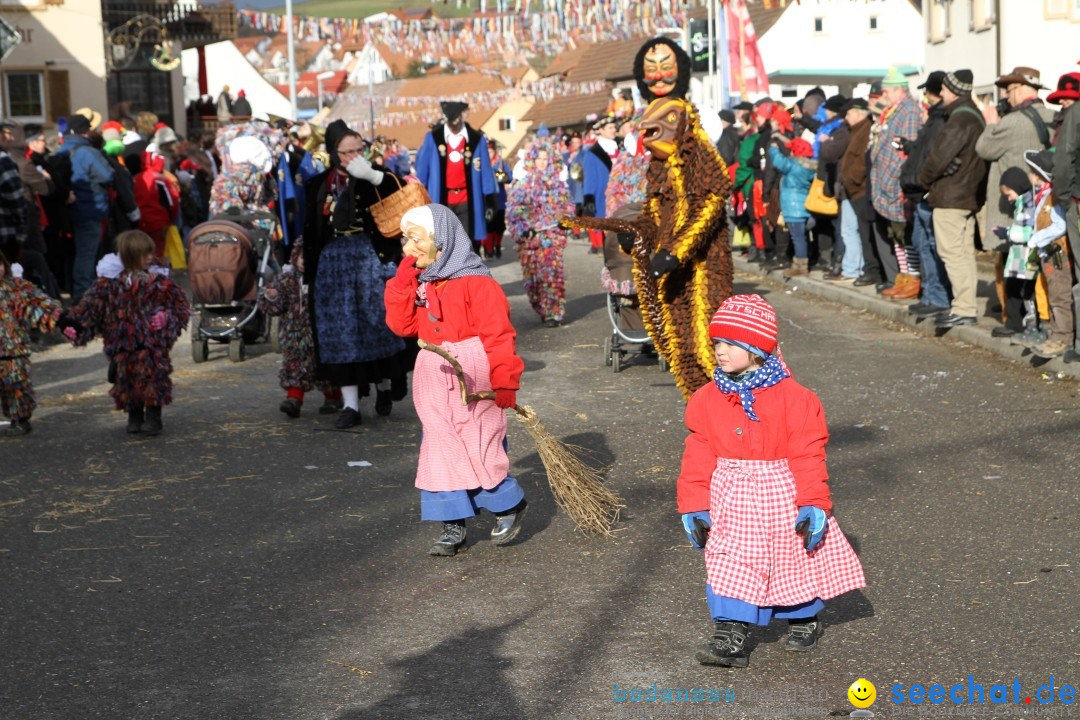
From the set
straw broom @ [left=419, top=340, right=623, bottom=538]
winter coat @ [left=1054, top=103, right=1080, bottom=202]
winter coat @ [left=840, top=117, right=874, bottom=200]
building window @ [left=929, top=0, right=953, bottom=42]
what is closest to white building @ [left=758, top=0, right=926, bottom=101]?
building window @ [left=929, top=0, right=953, bottom=42]

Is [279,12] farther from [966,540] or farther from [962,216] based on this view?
[966,540]

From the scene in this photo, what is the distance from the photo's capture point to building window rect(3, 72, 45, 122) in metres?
40.1

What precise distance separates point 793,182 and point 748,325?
1279 centimetres

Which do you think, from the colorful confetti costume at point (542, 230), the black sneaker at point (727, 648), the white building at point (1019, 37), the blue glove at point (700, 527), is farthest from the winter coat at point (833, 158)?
the white building at point (1019, 37)

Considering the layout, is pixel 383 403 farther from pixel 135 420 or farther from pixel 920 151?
pixel 920 151

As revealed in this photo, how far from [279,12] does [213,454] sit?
39192mm

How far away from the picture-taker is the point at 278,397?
1173cm

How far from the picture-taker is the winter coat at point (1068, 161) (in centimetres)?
1052

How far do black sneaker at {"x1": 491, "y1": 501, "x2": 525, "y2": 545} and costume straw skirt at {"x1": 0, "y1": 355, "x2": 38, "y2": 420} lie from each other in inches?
179

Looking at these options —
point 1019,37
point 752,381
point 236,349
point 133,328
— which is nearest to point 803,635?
point 752,381

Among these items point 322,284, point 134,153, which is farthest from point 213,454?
point 134,153

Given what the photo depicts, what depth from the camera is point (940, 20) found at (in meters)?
43.1

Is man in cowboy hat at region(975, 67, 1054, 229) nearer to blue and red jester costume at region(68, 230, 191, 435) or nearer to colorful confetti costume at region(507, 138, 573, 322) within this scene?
colorful confetti costume at region(507, 138, 573, 322)

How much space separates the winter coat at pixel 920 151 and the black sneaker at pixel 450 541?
24.5ft
